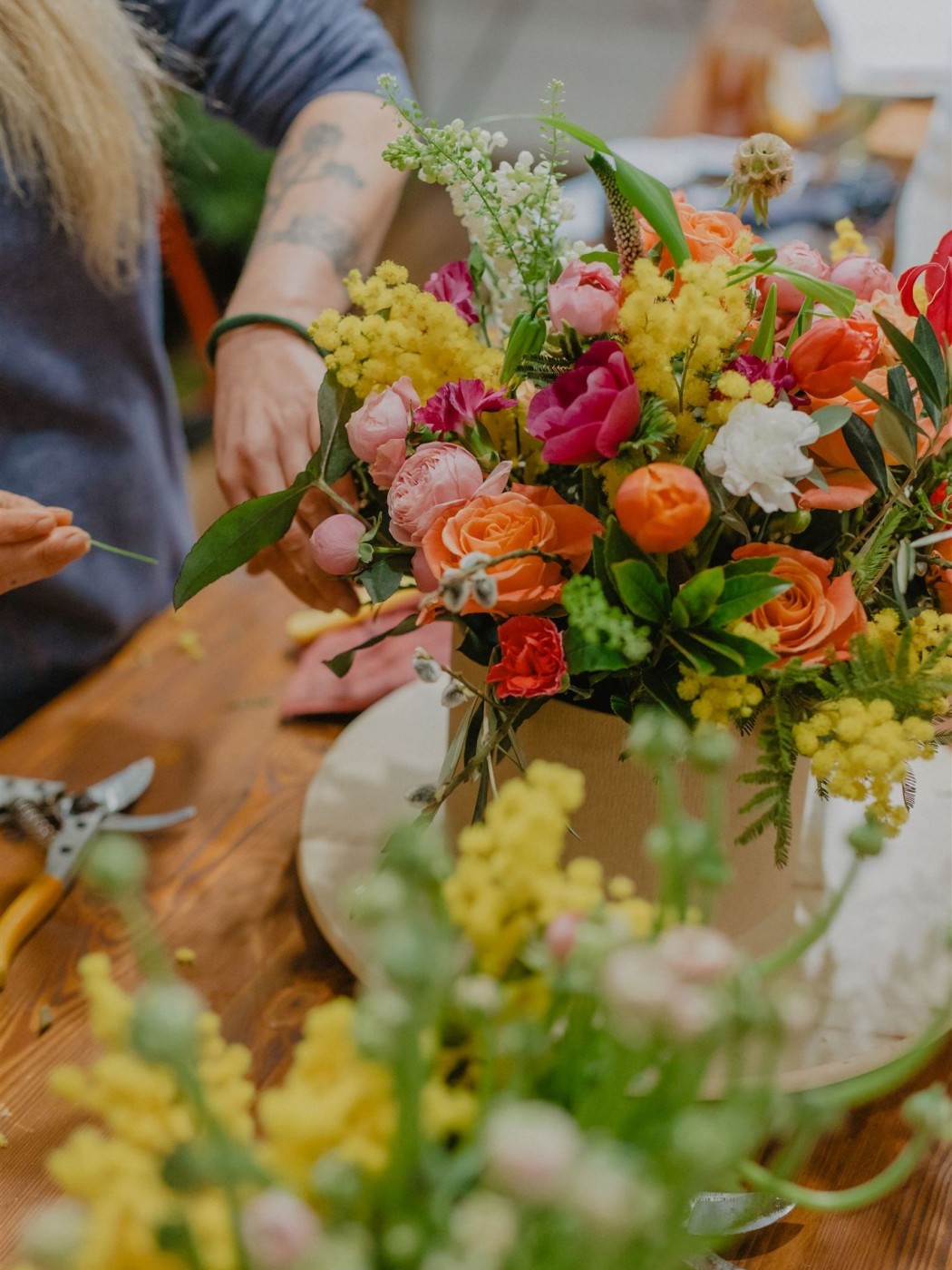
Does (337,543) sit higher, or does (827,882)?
(337,543)

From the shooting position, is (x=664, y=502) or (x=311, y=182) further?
(x=311, y=182)

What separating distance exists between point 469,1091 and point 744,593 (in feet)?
0.87

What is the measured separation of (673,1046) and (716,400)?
1.08 ft

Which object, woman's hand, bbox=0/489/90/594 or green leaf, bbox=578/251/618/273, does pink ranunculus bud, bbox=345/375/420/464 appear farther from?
woman's hand, bbox=0/489/90/594

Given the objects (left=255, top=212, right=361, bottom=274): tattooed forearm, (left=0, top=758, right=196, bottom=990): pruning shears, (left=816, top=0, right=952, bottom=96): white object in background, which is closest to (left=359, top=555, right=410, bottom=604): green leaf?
(left=0, top=758, right=196, bottom=990): pruning shears

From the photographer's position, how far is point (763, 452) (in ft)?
1.53

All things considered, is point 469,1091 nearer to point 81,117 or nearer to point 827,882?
point 827,882

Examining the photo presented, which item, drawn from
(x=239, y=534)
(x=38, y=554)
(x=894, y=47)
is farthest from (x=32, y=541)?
(x=894, y=47)

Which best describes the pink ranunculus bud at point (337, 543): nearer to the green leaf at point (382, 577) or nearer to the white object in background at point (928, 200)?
the green leaf at point (382, 577)

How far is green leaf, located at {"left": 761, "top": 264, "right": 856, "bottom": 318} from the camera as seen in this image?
1.68ft

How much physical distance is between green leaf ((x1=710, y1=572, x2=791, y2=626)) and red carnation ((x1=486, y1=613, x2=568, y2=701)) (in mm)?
78

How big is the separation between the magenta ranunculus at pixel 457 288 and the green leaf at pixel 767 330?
0.18 metres

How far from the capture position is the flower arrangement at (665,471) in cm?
49

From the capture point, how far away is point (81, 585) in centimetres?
105
